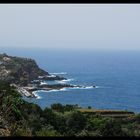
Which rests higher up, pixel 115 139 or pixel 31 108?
pixel 115 139

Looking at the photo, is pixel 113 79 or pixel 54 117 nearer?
pixel 54 117

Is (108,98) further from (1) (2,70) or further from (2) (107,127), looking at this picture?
(2) (107,127)

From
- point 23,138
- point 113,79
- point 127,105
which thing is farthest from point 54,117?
point 113,79

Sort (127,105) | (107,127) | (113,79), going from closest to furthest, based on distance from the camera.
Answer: (107,127)
(127,105)
(113,79)

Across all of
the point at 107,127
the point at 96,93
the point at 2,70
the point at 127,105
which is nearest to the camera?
the point at 107,127

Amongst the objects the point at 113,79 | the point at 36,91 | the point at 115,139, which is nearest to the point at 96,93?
the point at 36,91

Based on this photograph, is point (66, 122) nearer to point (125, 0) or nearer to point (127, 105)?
point (125, 0)
